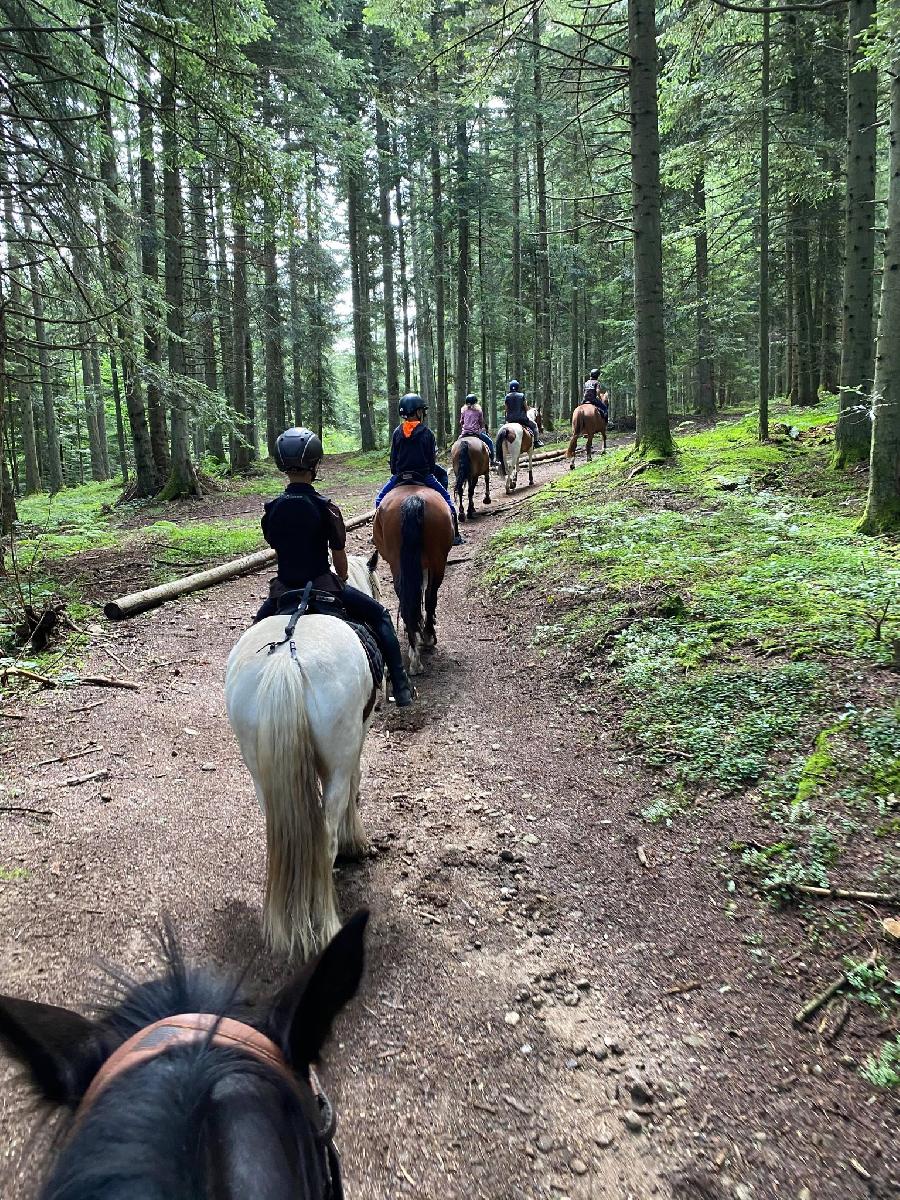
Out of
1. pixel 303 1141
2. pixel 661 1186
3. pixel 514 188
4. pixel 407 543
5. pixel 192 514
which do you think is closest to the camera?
pixel 303 1141

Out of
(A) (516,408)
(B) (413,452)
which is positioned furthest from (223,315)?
(B) (413,452)

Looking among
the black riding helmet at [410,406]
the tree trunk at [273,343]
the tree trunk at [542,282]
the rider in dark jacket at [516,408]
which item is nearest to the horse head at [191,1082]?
the black riding helmet at [410,406]

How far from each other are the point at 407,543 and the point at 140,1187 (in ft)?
19.9

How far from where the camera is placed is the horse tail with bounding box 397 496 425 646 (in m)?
6.71

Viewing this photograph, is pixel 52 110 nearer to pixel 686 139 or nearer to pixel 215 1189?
pixel 215 1189

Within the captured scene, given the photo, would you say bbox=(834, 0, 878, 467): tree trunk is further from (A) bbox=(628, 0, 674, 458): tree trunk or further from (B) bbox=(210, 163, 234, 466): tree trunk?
(B) bbox=(210, 163, 234, 466): tree trunk

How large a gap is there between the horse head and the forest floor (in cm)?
123

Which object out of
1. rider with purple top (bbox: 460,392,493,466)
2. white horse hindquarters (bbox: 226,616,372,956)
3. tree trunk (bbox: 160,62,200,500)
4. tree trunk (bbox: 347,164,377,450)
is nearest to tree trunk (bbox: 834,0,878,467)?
rider with purple top (bbox: 460,392,493,466)

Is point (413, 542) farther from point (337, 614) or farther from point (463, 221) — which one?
point (463, 221)

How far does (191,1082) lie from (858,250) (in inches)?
483

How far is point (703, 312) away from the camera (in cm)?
1984

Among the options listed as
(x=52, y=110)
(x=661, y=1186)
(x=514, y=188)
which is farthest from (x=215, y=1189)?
(x=514, y=188)

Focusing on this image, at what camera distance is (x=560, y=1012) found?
2982mm

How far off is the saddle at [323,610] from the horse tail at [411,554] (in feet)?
8.50
